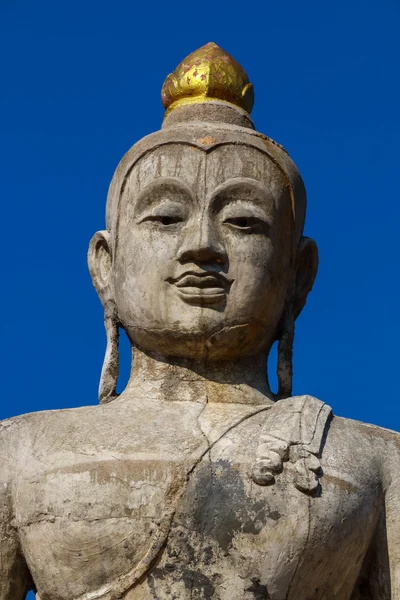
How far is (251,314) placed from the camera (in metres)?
11.5

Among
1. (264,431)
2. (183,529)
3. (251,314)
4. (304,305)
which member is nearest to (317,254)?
(304,305)

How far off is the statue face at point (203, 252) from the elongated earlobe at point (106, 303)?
0.24 meters

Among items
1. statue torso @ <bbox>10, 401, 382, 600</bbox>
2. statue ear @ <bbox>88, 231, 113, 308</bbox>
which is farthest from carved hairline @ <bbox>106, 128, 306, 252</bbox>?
statue torso @ <bbox>10, 401, 382, 600</bbox>

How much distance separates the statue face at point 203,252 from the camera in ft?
37.3

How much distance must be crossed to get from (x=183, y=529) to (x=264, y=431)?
895 mm

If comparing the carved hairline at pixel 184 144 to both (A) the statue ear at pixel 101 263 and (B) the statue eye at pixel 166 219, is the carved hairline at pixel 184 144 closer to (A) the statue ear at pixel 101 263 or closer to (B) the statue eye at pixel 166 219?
(A) the statue ear at pixel 101 263

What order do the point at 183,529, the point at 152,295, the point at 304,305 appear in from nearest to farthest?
the point at 183,529, the point at 152,295, the point at 304,305

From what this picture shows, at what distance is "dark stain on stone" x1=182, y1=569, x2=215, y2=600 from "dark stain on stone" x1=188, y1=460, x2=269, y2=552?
0.24 m

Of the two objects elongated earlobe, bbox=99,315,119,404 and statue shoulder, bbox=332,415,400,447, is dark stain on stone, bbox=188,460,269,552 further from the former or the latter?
elongated earlobe, bbox=99,315,119,404

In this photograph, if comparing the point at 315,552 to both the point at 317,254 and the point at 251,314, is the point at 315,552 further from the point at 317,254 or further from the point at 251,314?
the point at 317,254

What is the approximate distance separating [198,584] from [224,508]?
52 cm

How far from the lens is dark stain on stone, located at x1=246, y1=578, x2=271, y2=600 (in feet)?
34.5

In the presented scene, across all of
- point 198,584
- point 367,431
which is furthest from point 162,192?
point 198,584

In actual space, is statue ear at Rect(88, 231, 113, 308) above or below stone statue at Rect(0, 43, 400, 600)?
above
